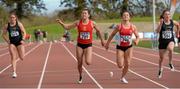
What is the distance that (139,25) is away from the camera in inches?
3602

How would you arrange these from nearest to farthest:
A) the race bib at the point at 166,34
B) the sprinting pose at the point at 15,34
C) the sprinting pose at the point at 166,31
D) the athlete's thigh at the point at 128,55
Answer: the athlete's thigh at the point at 128,55 → the sprinting pose at the point at 166,31 → the race bib at the point at 166,34 → the sprinting pose at the point at 15,34

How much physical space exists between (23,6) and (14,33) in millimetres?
85819

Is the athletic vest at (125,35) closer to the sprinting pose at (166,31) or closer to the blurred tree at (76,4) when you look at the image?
the sprinting pose at (166,31)

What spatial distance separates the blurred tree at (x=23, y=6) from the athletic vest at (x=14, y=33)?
8232 centimetres

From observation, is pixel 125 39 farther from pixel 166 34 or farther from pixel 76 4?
pixel 76 4

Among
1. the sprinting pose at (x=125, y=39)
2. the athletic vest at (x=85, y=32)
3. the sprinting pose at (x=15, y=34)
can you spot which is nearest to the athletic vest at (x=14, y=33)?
the sprinting pose at (x=15, y=34)

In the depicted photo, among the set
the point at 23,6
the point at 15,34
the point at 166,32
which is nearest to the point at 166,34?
the point at 166,32

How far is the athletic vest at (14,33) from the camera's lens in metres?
17.5

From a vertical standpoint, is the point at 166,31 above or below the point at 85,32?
below

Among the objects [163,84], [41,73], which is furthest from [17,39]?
[163,84]

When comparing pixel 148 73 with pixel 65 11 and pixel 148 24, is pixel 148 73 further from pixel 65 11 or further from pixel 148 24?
pixel 65 11

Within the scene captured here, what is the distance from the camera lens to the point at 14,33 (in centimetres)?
1761

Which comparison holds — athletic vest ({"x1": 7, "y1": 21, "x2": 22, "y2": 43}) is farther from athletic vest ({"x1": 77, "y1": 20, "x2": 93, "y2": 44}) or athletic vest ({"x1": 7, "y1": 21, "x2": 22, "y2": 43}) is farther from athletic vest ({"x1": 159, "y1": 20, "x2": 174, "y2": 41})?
athletic vest ({"x1": 159, "y1": 20, "x2": 174, "y2": 41})

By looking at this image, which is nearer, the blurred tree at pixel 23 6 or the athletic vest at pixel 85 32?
the athletic vest at pixel 85 32
